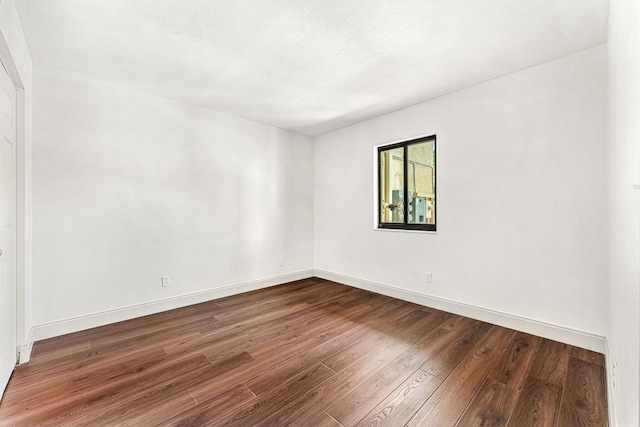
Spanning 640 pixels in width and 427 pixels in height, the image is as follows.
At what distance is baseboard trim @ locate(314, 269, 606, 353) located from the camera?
2176 millimetres

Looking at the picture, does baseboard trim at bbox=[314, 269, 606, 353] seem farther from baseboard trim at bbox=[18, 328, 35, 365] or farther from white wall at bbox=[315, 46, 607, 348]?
baseboard trim at bbox=[18, 328, 35, 365]

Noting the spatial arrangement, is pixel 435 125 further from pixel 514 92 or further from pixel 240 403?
pixel 240 403

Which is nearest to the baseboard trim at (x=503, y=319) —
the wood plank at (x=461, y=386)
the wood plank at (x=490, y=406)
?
the wood plank at (x=461, y=386)

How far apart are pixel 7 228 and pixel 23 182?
1.49 feet

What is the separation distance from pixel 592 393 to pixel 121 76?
4426 millimetres

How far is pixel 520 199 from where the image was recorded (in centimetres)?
252

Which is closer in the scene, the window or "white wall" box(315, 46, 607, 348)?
"white wall" box(315, 46, 607, 348)

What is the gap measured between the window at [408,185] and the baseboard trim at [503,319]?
828 mm

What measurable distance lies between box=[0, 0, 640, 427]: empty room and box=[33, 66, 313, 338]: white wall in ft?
0.06

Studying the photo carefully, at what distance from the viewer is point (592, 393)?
64.9 inches

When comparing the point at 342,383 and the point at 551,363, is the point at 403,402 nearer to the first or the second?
the point at 342,383

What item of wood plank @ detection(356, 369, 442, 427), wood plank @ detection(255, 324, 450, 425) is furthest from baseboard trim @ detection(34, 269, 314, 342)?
wood plank @ detection(356, 369, 442, 427)

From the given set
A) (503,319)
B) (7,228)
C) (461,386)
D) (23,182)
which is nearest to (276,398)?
(461,386)

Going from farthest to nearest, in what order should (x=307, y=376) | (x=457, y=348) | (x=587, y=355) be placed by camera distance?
(x=457, y=348), (x=587, y=355), (x=307, y=376)
